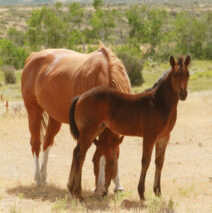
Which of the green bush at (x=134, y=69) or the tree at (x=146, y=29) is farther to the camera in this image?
the tree at (x=146, y=29)

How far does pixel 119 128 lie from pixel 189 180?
255cm

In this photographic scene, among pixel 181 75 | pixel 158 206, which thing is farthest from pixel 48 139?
pixel 181 75

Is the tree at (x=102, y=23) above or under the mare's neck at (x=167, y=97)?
under

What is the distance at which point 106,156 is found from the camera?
228 inches

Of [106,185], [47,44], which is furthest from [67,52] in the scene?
[47,44]

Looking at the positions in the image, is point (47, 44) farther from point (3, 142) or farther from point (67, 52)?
point (67, 52)

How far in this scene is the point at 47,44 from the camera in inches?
1826

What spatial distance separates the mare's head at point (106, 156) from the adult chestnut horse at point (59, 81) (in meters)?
0.03

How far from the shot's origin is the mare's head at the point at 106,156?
5.79m

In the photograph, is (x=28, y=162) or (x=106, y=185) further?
(x=28, y=162)

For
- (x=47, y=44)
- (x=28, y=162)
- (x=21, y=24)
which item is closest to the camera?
(x=28, y=162)

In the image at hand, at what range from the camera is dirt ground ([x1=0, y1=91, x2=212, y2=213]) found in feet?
18.2

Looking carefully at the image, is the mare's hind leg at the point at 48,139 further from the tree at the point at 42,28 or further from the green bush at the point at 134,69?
the tree at the point at 42,28

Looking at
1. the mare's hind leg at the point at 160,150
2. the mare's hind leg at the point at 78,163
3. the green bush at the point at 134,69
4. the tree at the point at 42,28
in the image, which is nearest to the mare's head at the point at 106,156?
the mare's hind leg at the point at 78,163
